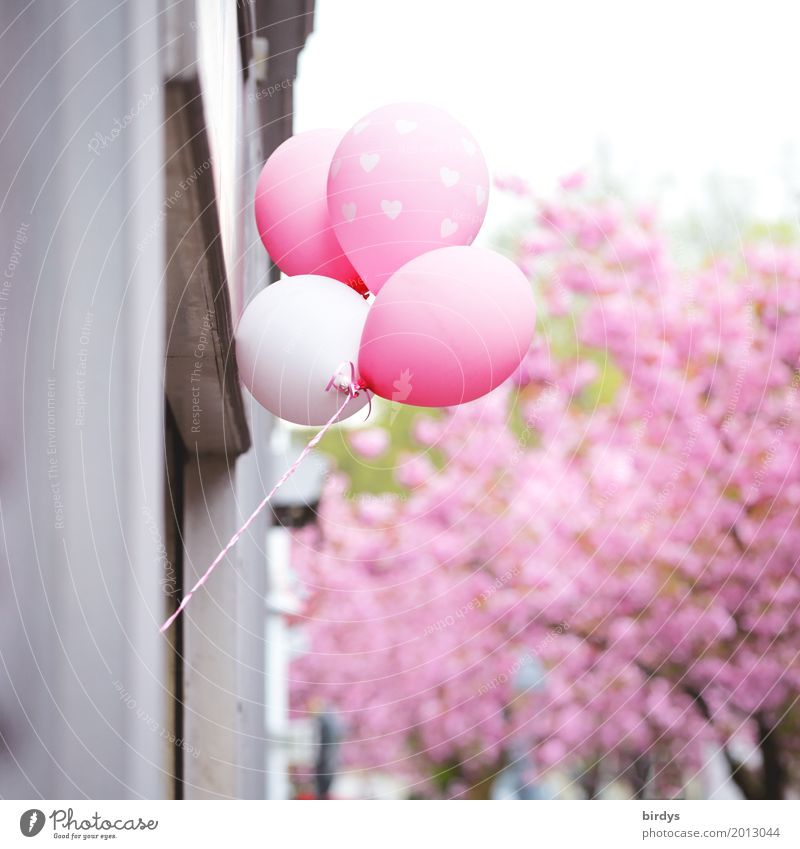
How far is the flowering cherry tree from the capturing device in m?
3.75

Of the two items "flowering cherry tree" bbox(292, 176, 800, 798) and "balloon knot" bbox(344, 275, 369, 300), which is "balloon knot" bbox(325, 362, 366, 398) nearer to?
"balloon knot" bbox(344, 275, 369, 300)

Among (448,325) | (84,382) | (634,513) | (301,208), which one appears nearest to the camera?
(84,382)

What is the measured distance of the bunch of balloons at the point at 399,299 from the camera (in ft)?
4.41

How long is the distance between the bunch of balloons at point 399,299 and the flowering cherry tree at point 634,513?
5.43 ft

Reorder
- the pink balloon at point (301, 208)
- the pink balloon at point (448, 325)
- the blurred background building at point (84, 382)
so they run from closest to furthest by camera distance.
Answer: the blurred background building at point (84, 382) < the pink balloon at point (448, 325) < the pink balloon at point (301, 208)

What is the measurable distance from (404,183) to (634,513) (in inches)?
112

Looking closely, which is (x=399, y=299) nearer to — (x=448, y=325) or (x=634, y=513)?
(x=448, y=325)

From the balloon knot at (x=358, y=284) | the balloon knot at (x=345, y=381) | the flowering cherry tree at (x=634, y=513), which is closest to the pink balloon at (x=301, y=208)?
the balloon knot at (x=358, y=284)

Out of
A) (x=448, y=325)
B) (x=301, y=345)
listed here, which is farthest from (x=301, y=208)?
(x=448, y=325)

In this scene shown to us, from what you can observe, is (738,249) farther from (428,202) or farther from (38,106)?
(38,106)

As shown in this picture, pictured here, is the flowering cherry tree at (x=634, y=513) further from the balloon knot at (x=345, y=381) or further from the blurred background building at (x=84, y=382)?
the blurred background building at (x=84, y=382)

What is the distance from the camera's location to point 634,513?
13.2 ft

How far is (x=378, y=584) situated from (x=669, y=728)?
84.4 inches
